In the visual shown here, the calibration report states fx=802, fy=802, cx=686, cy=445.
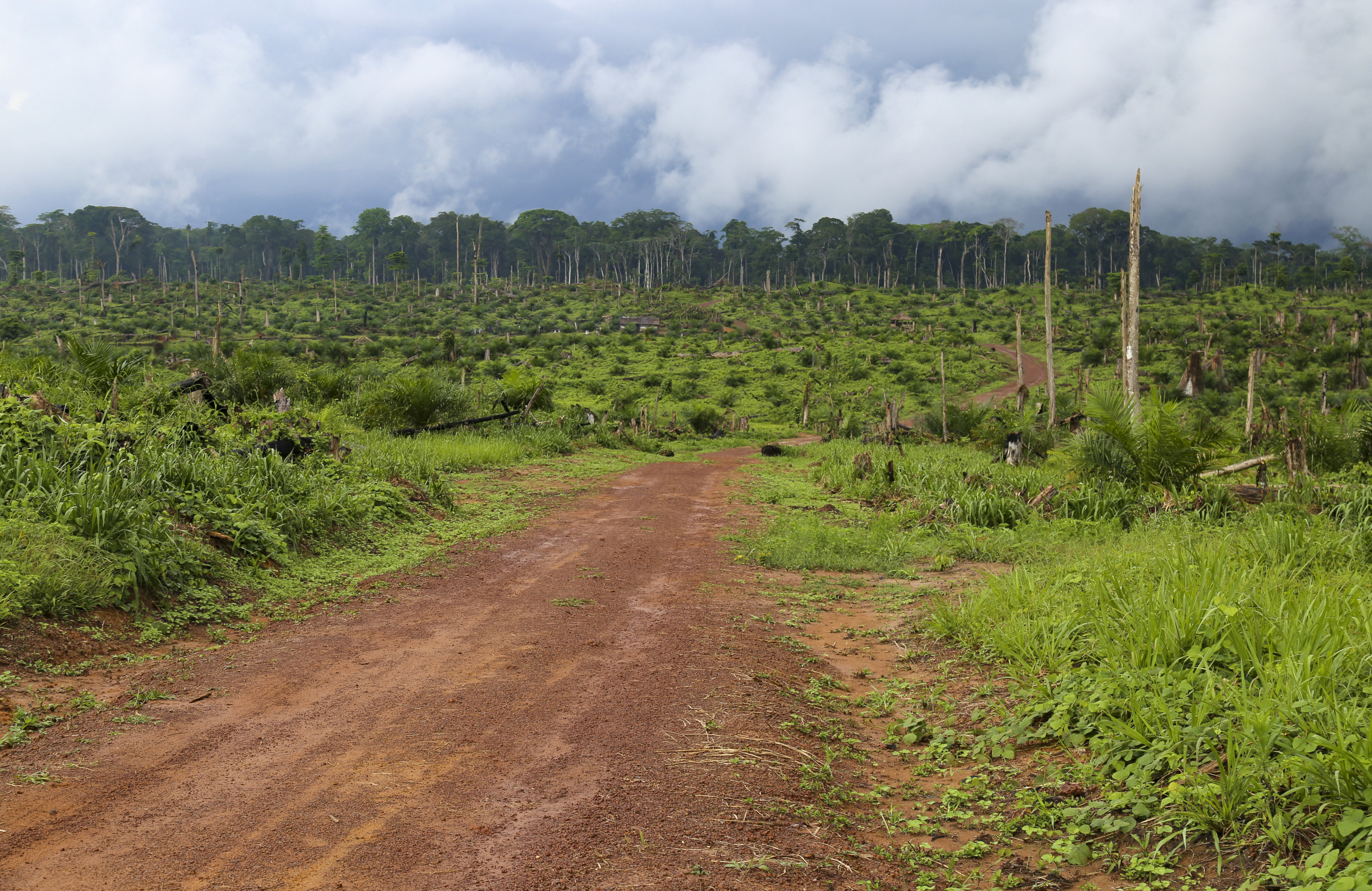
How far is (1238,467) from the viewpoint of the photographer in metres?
11.1

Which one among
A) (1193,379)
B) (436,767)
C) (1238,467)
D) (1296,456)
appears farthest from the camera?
(1193,379)

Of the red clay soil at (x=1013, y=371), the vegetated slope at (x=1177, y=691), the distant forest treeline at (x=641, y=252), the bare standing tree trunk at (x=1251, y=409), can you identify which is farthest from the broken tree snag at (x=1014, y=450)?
the distant forest treeline at (x=641, y=252)

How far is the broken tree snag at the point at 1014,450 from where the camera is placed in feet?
53.6

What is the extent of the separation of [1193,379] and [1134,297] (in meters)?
23.7

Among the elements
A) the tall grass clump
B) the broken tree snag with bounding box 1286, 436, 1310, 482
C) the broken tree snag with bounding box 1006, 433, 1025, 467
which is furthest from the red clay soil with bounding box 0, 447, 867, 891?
the broken tree snag with bounding box 1006, 433, 1025, 467

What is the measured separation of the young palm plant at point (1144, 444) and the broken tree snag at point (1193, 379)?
2655 centimetres

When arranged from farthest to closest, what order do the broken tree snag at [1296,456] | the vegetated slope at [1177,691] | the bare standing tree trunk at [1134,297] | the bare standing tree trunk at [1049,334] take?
the bare standing tree trunk at [1049,334] < the bare standing tree trunk at [1134,297] < the broken tree snag at [1296,456] < the vegetated slope at [1177,691]

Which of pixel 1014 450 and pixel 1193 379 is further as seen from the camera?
pixel 1193 379

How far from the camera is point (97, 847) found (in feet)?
9.16

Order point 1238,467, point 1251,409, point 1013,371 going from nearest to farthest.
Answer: point 1238,467 < point 1251,409 < point 1013,371

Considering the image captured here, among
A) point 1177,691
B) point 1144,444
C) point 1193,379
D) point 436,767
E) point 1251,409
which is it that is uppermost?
point 1193,379

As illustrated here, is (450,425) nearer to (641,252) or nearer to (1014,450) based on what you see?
(1014,450)

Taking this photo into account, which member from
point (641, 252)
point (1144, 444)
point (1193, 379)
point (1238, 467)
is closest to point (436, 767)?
point (1144, 444)

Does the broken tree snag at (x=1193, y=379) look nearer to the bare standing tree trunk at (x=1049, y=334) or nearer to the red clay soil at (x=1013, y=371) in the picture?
the red clay soil at (x=1013, y=371)
